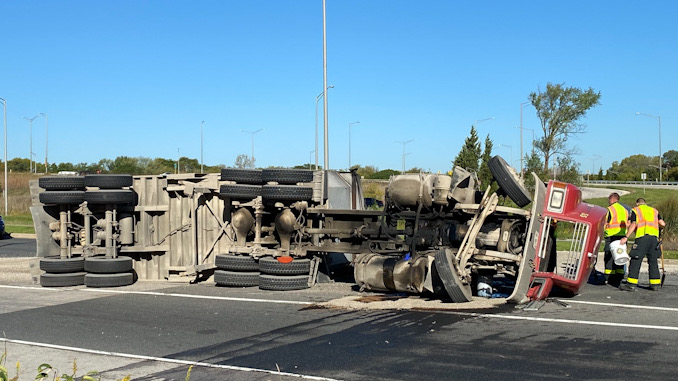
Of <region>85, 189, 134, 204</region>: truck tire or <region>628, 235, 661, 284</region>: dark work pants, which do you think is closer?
<region>628, 235, 661, 284</region>: dark work pants

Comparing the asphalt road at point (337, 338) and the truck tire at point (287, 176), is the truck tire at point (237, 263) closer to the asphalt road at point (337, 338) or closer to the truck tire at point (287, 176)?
the asphalt road at point (337, 338)

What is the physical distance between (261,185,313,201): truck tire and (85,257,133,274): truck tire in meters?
3.23

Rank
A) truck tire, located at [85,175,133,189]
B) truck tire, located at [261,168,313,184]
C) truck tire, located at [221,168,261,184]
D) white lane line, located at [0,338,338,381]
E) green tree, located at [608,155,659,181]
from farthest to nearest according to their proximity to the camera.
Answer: green tree, located at [608,155,659,181], truck tire, located at [85,175,133,189], truck tire, located at [221,168,261,184], truck tire, located at [261,168,313,184], white lane line, located at [0,338,338,381]

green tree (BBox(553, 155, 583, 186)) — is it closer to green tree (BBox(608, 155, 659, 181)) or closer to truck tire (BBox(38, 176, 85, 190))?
truck tire (BBox(38, 176, 85, 190))

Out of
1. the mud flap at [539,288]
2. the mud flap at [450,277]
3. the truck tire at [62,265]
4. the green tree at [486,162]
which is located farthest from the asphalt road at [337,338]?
the green tree at [486,162]

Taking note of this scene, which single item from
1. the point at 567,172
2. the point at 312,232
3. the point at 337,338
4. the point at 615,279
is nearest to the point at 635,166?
the point at 567,172

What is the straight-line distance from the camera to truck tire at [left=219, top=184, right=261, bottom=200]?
1303 centimetres

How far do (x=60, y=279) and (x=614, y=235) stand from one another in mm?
10756

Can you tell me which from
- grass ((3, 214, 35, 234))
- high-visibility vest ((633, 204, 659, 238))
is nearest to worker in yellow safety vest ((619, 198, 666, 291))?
high-visibility vest ((633, 204, 659, 238))

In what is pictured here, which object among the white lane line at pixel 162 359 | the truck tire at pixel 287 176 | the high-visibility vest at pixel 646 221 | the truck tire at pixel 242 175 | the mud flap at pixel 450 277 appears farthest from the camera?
the truck tire at pixel 242 175

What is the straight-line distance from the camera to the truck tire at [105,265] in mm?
13297

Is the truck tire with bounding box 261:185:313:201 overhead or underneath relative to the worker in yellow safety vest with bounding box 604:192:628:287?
overhead

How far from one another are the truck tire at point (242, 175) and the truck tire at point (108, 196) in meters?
2.08

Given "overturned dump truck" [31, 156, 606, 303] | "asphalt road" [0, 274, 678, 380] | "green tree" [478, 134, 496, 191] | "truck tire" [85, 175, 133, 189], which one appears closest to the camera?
"asphalt road" [0, 274, 678, 380]
